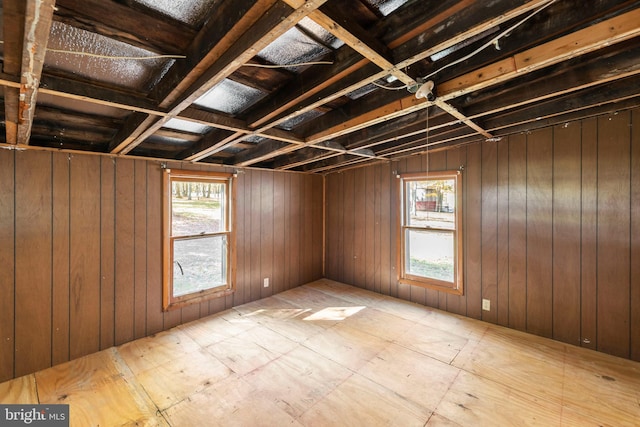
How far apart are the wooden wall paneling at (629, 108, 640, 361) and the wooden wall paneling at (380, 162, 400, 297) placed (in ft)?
7.43

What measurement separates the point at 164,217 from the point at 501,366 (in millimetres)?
3704

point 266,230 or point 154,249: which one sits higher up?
point 266,230

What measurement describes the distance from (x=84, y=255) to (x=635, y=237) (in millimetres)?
5131

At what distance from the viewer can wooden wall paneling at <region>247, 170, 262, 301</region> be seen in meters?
3.89

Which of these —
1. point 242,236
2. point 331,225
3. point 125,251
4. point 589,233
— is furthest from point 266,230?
point 589,233

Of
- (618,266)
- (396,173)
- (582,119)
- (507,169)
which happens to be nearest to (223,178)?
(396,173)

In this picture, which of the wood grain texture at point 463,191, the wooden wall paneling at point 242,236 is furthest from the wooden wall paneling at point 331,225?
the wood grain texture at point 463,191

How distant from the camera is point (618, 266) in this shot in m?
2.48

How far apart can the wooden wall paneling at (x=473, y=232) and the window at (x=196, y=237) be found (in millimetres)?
3080

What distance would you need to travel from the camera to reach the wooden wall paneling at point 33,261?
2262 millimetres

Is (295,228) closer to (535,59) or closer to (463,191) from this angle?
(463,191)

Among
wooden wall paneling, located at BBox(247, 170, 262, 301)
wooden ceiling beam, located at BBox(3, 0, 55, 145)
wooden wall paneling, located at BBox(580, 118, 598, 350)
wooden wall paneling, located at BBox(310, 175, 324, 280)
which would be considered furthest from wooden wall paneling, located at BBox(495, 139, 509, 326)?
wooden ceiling beam, located at BBox(3, 0, 55, 145)

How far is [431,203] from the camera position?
3.69 m

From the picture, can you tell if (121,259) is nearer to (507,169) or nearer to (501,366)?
(501,366)
